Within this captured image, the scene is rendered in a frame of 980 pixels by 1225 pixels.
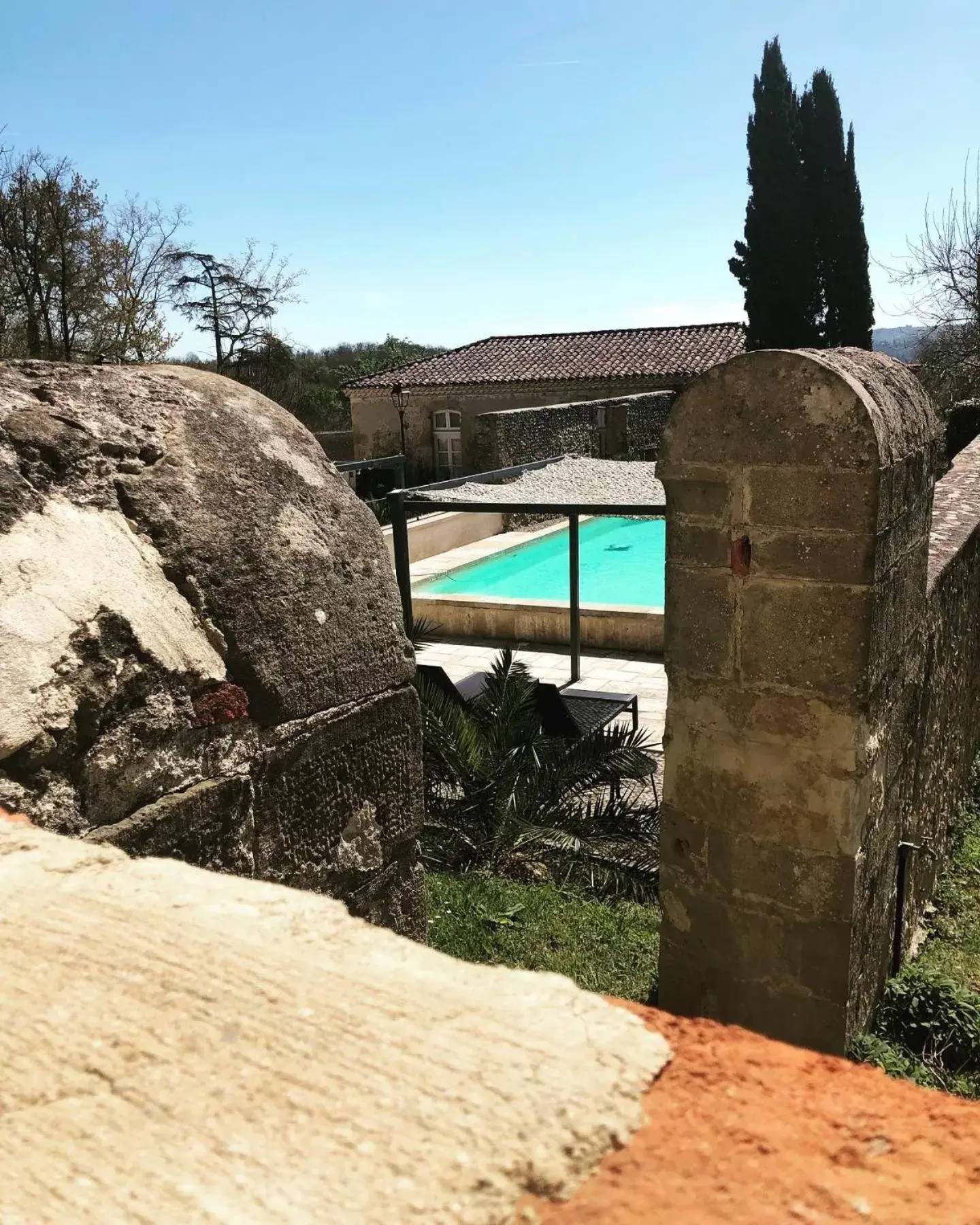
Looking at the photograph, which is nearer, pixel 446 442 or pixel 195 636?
pixel 195 636

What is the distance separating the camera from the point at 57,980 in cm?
98

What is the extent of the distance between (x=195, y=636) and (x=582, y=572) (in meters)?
17.5

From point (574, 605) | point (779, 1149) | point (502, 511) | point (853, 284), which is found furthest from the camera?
point (853, 284)

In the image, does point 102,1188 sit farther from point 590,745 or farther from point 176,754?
point 590,745

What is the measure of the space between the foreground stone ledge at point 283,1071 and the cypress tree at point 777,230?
83.1 ft

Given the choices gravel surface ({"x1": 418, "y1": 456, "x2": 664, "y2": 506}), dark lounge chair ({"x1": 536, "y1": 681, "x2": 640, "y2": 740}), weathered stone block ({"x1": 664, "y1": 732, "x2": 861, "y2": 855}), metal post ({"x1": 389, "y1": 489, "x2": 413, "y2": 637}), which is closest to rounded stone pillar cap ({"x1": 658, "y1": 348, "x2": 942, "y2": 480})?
weathered stone block ({"x1": 664, "y1": 732, "x2": 861, "y2": 855})

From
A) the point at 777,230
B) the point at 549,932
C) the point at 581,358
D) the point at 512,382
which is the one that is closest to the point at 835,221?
the point at 777,230

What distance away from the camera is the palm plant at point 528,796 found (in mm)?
5719

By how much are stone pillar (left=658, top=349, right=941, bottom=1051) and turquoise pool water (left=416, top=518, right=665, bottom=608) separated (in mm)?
11414

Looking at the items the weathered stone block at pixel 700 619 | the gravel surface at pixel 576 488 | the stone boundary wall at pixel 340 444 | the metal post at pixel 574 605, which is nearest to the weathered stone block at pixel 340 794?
the weathered stone block at pixel 700 619

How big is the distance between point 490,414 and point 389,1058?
20312 millimetres

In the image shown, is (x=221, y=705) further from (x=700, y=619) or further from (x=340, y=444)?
(x=340, y=444)

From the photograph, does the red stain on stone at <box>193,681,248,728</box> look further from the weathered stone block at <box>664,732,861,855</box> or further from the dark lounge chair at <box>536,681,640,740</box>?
the dark lounge chair at <box>536,681,640,740</box>

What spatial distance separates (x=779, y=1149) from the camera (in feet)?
2.44
